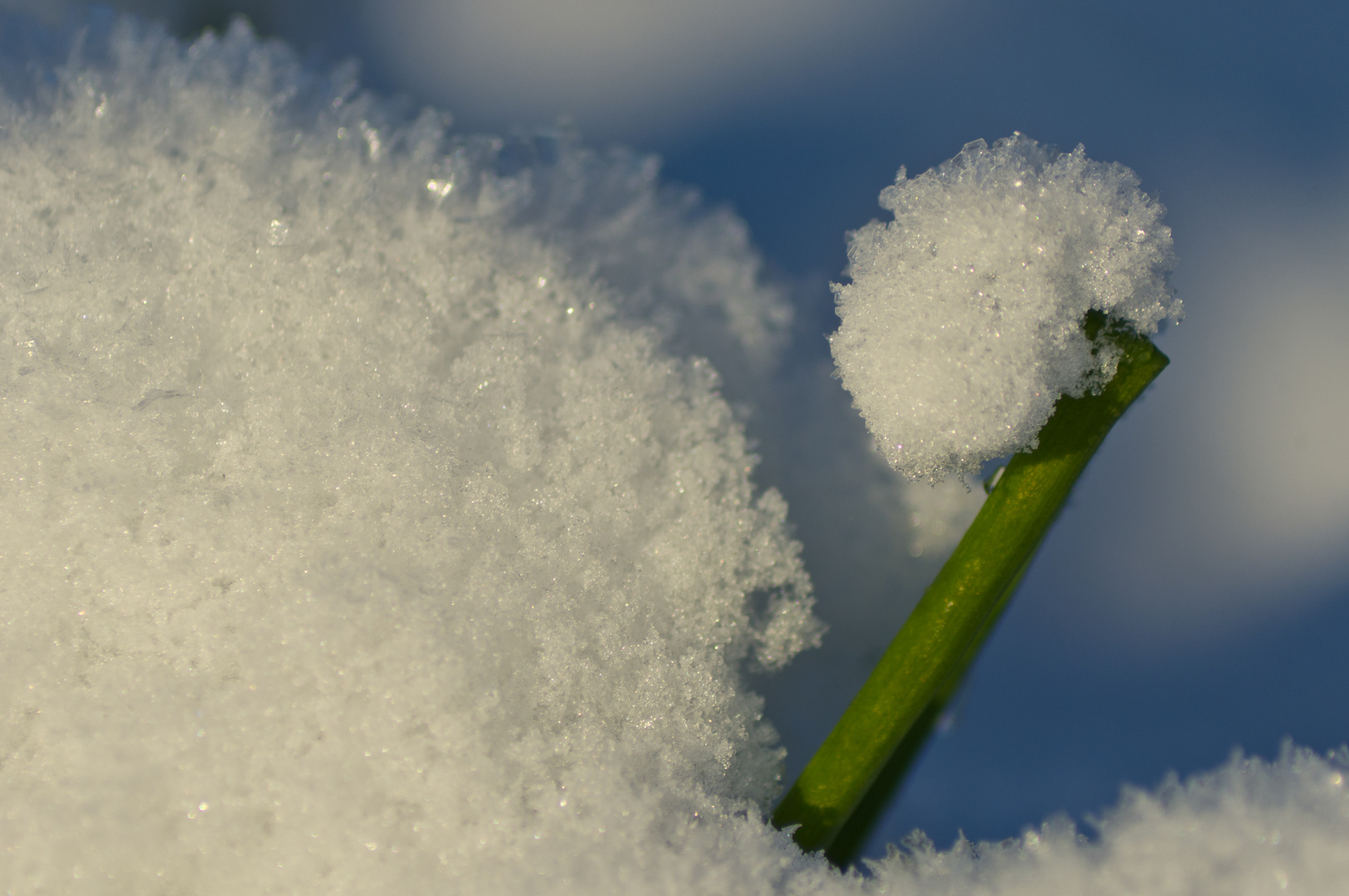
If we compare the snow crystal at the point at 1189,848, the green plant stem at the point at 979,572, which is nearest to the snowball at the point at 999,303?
the green plant stem at the point at 979,572

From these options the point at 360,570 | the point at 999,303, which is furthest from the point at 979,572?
the point at 360,570

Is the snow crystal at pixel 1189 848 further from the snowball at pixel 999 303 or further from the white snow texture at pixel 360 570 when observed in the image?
the snowball at pixel 999 303

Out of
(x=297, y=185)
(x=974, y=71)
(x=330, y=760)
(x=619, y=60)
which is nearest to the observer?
(x=330, y=760)

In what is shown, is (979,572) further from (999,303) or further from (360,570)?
(360,570)

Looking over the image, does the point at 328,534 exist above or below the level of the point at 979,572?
below

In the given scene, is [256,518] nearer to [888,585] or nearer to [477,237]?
[477,237]

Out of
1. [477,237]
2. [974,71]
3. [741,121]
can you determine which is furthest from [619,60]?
[477,237]
